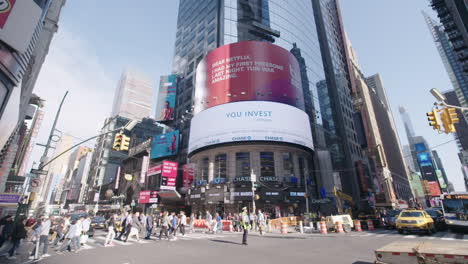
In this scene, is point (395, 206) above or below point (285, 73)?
below

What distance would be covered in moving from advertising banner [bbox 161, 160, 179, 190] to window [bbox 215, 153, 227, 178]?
40.2 feet

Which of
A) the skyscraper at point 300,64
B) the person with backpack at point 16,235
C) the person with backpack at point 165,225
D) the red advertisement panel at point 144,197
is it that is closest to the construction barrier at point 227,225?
the person with backpack at point 165,225

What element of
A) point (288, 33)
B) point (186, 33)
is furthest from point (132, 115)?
point (288, 33)

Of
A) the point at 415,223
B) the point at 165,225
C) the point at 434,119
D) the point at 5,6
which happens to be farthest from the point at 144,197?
the point at 434,119

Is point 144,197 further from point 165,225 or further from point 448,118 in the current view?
point 448,118

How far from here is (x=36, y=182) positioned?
1420 centimetres

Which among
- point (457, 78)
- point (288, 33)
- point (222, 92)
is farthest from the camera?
point (457, 78)

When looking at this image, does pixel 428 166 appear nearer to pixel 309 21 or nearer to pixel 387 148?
pixel 387 148

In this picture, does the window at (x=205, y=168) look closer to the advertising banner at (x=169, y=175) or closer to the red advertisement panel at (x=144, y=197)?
the advertising banner at (x=169, y=175)

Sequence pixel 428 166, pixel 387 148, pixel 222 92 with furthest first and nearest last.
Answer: pixel 428 166 → pixel 387 148 → pixel 222 92

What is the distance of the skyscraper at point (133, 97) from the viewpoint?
134m

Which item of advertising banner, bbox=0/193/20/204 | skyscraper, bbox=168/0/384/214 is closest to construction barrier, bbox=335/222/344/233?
skyscraper, bbox=168/0/384/214

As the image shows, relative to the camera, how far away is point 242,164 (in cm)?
3619

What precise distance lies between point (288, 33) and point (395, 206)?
6185cm
